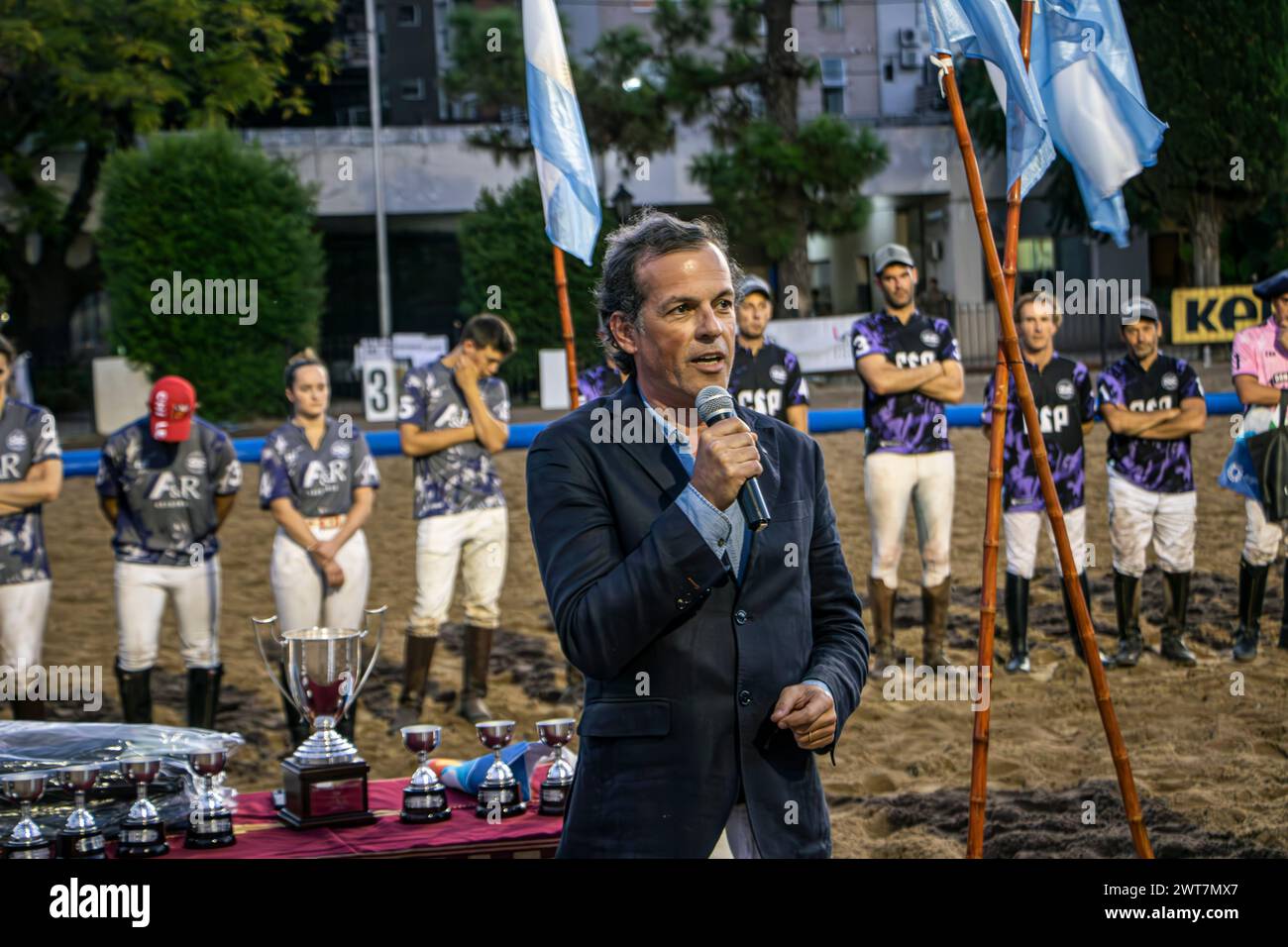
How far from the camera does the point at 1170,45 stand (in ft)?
62.4

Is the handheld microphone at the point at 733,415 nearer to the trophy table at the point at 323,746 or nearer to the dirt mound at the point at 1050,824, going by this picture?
the trophy table at the point at 323,746

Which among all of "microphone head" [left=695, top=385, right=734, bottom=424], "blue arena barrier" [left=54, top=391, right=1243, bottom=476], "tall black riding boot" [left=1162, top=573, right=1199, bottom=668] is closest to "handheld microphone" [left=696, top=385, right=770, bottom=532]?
"microphone head" [left=695, top=385, right=734, bottom=424]

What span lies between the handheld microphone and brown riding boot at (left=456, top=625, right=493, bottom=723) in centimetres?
487

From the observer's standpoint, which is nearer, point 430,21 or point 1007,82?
point 1007,82

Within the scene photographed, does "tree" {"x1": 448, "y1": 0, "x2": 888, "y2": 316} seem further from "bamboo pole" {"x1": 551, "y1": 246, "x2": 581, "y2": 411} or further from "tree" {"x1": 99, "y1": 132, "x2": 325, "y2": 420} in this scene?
"bamboo pole" {"x1": 551, "y1": 246, "x2": 581, "y2": 411}

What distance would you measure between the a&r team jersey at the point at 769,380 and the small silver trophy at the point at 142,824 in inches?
166

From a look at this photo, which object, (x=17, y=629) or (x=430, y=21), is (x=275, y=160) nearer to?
(x=430, y=21)

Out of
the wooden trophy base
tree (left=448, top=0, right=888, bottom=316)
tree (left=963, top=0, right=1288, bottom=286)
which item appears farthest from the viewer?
tree (left=448, top=0, right=888, bottom=316)

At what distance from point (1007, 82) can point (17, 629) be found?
14.1 feet

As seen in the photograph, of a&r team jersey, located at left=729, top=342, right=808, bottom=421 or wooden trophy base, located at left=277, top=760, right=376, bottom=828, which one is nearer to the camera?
wooden trophy base, located at left=277, top=760, right=376, bottom=828

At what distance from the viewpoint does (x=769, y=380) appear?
7.08 meters

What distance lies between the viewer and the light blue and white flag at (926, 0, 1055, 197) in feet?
12.5
